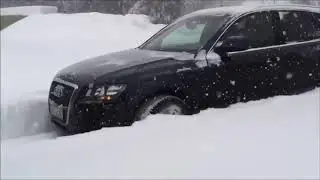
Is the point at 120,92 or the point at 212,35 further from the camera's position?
the point at 212,35

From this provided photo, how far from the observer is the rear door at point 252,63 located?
5512 millimetres

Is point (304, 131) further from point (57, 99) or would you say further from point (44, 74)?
point (44, 74)

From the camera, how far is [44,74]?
29.5 feet

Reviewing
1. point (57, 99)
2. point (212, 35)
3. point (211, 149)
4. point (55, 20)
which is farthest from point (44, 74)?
point (55, 20)

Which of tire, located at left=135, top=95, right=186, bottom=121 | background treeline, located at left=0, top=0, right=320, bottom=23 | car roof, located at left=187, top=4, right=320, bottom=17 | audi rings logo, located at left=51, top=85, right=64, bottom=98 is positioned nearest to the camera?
A: tire, located at left=135, top=95, right=186, bottom=121

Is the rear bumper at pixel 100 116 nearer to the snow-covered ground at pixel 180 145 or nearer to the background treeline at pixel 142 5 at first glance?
the snow-covered ground at pixel 180 145

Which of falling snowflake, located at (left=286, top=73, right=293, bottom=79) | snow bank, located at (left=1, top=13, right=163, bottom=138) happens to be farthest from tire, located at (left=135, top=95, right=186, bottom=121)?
falling snowflake, located at (left=286, top=73, right=293, bottom=79)

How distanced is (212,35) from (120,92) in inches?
58.6

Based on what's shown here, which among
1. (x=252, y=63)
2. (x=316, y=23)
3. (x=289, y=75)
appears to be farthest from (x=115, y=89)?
(x=316, y=23)

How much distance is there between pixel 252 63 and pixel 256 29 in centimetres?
50

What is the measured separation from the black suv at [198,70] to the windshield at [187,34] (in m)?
0.02

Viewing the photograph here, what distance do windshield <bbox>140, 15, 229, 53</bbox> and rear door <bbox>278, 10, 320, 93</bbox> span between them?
0.98 metres

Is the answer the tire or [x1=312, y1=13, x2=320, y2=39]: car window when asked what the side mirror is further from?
[x1=312, y1=13, x2=320, y2=39]: car window

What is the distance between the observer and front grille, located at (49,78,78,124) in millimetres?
4965
